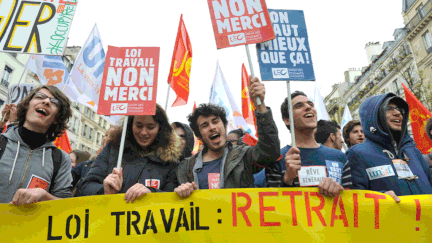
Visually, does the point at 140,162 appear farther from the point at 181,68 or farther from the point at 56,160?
the point at 181,68

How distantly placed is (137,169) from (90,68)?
426cm

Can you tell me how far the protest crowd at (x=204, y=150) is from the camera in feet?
8.26

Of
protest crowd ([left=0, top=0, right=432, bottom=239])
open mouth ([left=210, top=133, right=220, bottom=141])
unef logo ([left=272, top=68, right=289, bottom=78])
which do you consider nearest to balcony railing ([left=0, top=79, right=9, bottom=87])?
protest crowd ([left=0, top=0, right=432, bottom=239])

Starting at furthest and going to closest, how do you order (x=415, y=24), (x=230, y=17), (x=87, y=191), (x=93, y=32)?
(x=415, y=24)
(x=93, y=32)
(x=230, y=17)
(x=87, y=191)

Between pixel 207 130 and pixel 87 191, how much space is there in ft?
4.32

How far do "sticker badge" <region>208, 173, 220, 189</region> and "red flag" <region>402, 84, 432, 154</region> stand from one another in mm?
4322

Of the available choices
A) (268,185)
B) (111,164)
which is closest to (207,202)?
(268,185)

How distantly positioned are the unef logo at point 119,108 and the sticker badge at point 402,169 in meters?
2.58

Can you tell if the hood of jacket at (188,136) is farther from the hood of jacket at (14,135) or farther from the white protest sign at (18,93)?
the white protest sign at (18,93)

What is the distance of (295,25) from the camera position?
3.13 m

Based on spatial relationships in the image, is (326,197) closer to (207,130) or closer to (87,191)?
(207,130)

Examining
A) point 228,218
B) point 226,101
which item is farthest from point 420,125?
point 228,218

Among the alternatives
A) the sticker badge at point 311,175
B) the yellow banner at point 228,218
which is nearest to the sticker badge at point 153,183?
the yellow banner at point 228,218

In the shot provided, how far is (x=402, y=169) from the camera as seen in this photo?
272 cm
